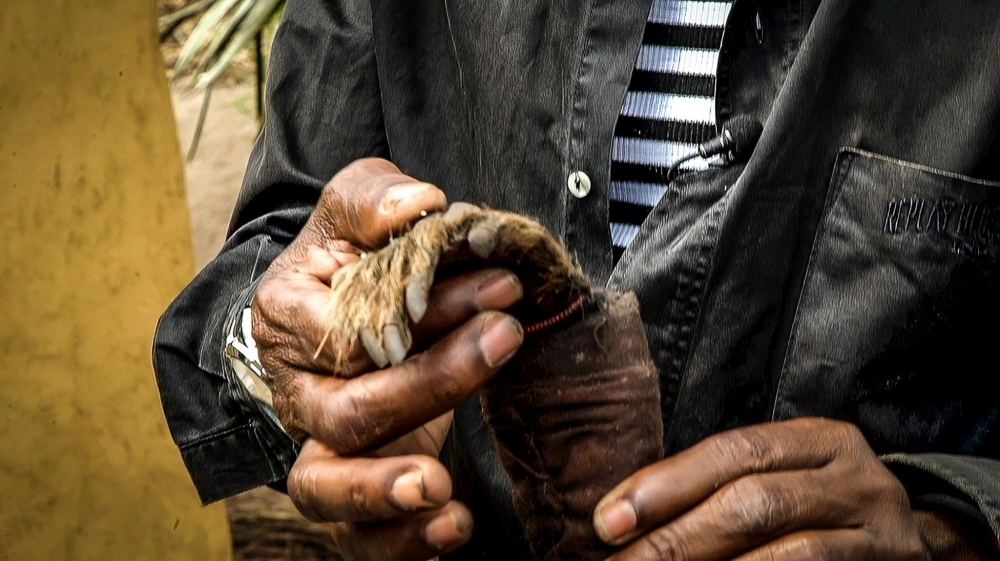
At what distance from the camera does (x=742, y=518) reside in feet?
3.20

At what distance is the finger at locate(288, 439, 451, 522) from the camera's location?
3.14 feet

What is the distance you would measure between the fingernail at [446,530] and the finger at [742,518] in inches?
6.8

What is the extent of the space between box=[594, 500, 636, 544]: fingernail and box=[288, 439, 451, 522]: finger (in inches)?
6.2

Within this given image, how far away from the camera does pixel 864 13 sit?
123cm

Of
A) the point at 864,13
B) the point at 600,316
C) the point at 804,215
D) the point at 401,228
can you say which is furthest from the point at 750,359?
the point at 401,228

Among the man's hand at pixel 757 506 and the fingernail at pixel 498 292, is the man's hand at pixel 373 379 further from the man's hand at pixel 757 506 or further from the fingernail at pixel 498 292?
the man's hand at pixel 757 506

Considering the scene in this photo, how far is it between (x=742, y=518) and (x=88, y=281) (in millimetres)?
1702

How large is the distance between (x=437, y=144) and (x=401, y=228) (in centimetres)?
A: 62

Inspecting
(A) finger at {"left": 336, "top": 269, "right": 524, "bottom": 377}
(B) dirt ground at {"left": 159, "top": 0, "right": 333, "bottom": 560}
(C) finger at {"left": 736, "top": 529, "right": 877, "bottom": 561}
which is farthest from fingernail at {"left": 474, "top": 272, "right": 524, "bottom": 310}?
(B) dirt ground at {"left": 159, "top": 0, "right": 333, "bottom": 560}

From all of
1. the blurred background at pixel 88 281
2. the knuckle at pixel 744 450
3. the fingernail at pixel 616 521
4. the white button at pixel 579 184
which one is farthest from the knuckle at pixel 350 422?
the blurred background at pixel 88 281

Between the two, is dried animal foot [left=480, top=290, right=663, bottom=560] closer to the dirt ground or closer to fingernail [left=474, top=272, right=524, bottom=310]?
fingernail [left=474, top=272, right=524, bottom=310]

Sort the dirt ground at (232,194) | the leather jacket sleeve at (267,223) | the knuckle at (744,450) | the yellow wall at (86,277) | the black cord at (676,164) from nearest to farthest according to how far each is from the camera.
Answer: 1. the knuckle at (744,450)
2. the black cord at (676,164)
3. the leather jacket sleeve at (267,223)
4. the yellow wall at (86,277)
5. the dirt ground at (232,194)

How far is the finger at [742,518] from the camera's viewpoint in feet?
3.20

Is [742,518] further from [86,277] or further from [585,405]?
[86,277]
